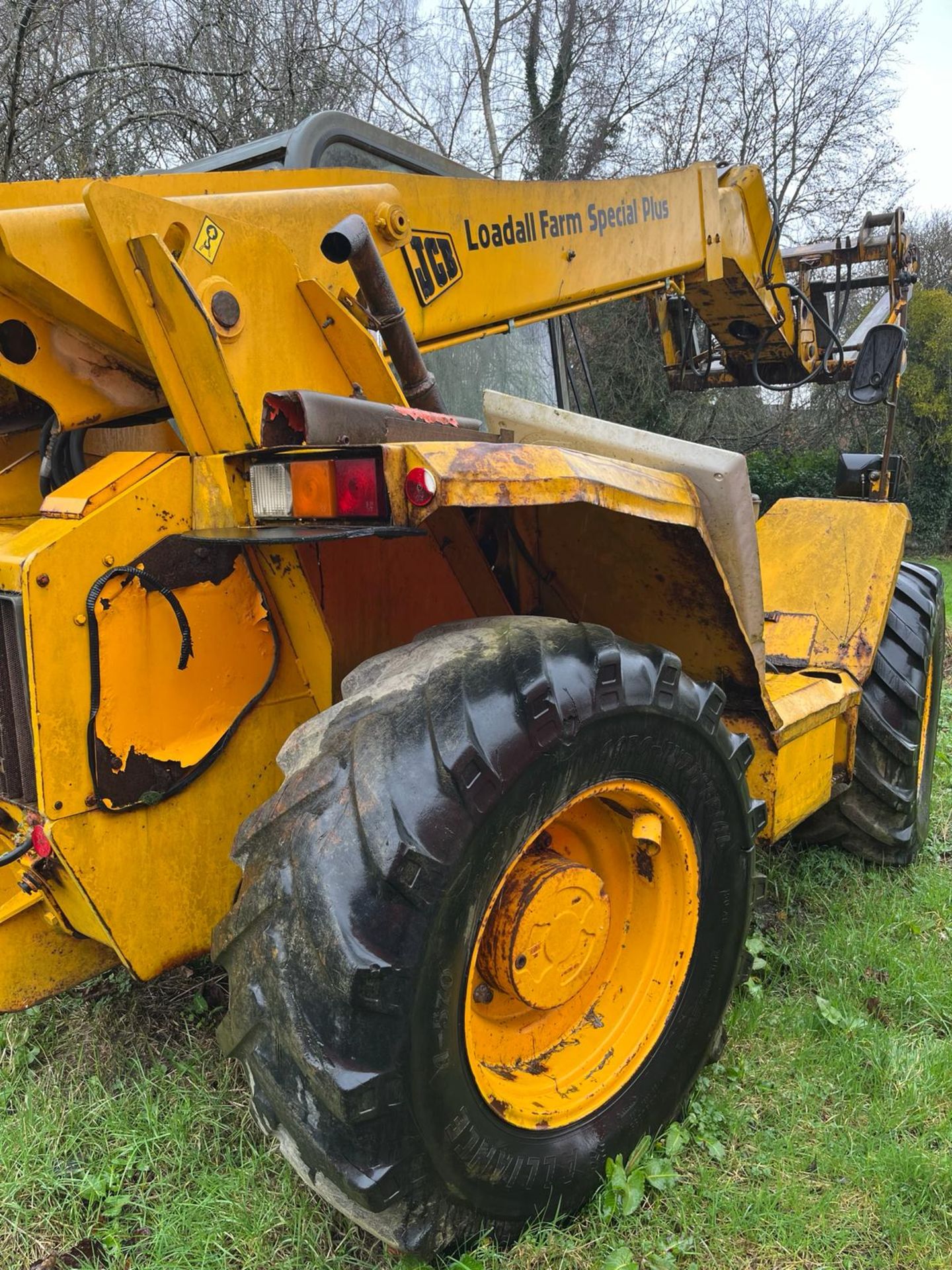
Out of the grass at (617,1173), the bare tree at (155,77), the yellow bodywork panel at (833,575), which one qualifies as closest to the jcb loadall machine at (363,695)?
the grass at (617,1173)

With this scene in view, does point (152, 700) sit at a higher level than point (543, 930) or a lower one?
higher

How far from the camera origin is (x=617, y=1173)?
6.10 ft

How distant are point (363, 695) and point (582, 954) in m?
0.76

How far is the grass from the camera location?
69.9 inches

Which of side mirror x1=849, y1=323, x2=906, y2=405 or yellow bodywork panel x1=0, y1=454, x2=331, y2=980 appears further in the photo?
side mirror x1=849, y1=323, x2=906, y2=405

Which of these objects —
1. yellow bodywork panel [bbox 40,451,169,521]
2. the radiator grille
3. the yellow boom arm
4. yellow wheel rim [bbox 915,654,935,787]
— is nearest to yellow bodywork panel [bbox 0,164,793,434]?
the yellow boom arm

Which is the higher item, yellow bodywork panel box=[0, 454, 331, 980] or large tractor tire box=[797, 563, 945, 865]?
yellow bodywork panel box=[0, 454, 331, 980]

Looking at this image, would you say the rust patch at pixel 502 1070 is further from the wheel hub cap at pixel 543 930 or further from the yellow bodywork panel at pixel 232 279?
the yellow bodywork panel at pixel 232 279

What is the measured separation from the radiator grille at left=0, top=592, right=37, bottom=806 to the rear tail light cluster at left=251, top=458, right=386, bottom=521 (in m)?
0.52

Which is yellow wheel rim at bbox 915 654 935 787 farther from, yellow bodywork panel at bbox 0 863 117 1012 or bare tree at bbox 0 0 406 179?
bare tree at bbox 0 0 406 179

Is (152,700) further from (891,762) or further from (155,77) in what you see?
(155,77)

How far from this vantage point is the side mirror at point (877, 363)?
3.63 meters

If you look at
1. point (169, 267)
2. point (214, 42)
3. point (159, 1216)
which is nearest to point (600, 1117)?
point (159, 1216)

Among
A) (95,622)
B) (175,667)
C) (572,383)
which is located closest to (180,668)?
(175,667)
